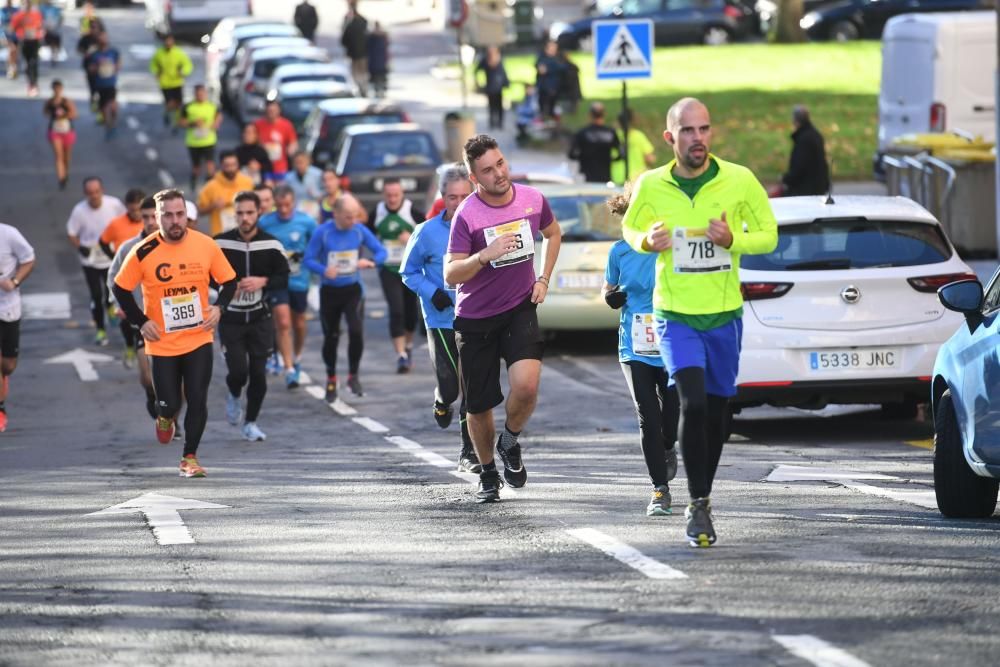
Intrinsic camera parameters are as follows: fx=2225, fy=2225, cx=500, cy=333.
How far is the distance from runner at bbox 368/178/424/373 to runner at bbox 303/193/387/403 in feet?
4.69

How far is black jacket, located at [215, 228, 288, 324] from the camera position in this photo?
16.0 metres

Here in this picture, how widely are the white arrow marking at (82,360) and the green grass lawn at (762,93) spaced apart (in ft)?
41.3

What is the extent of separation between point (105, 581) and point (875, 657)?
359cm

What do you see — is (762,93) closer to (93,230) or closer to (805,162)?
(805,162)

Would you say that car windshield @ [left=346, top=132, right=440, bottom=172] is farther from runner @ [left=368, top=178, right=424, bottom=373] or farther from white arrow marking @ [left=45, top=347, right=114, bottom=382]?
runner @ [left=368, top=178, right=424, bottom=373]

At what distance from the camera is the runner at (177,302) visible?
13.8 m

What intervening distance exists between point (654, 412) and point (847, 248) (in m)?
3.86

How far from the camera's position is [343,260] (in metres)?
19.0

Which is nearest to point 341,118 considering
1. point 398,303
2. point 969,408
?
point 398,303

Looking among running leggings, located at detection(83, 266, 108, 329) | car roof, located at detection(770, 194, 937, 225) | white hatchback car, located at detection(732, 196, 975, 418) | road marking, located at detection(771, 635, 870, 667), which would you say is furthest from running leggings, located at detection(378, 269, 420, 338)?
road marking, located at detection(771, 635, 870, 667)

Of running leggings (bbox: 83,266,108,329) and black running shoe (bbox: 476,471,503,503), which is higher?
black running shoe (bbox: 476,471,503,503)

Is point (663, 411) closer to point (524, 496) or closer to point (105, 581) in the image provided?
point (524, 496)

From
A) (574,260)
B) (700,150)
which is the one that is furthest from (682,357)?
(574,260)

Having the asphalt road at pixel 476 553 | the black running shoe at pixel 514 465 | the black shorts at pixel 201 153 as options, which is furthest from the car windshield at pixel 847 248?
the black shorts at pixel 201 153
